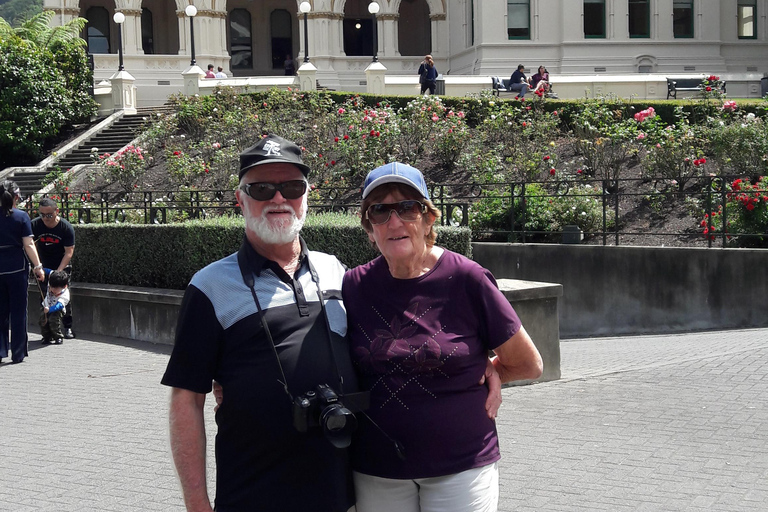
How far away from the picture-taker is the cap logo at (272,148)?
10.7 ft

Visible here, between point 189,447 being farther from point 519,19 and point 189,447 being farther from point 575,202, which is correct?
point 519,19

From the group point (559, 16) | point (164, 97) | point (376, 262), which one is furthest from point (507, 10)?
point (376, 262)

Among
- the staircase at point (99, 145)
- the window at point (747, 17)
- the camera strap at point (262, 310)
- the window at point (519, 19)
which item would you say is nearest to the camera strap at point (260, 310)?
the camera strap at point (262, 310)

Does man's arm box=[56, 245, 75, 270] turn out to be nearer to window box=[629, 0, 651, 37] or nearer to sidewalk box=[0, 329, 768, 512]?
sidewalk box=[0, 329, 768, 512]

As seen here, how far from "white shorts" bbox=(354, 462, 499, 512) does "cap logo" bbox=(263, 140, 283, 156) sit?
1172 mm

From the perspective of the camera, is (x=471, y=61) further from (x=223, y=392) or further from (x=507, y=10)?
(x=223, y=392)

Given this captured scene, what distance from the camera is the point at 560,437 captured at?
6719 mm

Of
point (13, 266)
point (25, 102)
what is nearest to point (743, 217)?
point (13, 266)

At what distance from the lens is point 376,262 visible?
3.46m

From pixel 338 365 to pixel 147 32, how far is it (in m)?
42.6

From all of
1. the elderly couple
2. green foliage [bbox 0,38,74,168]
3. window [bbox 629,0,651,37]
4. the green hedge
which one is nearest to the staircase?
green foliage [bbox 0,38,74,168]

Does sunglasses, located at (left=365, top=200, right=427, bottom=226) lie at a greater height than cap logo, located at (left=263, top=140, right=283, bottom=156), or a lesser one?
lesser

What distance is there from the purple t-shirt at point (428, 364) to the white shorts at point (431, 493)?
1.4 inches

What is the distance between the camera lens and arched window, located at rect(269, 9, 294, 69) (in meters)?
44.5
